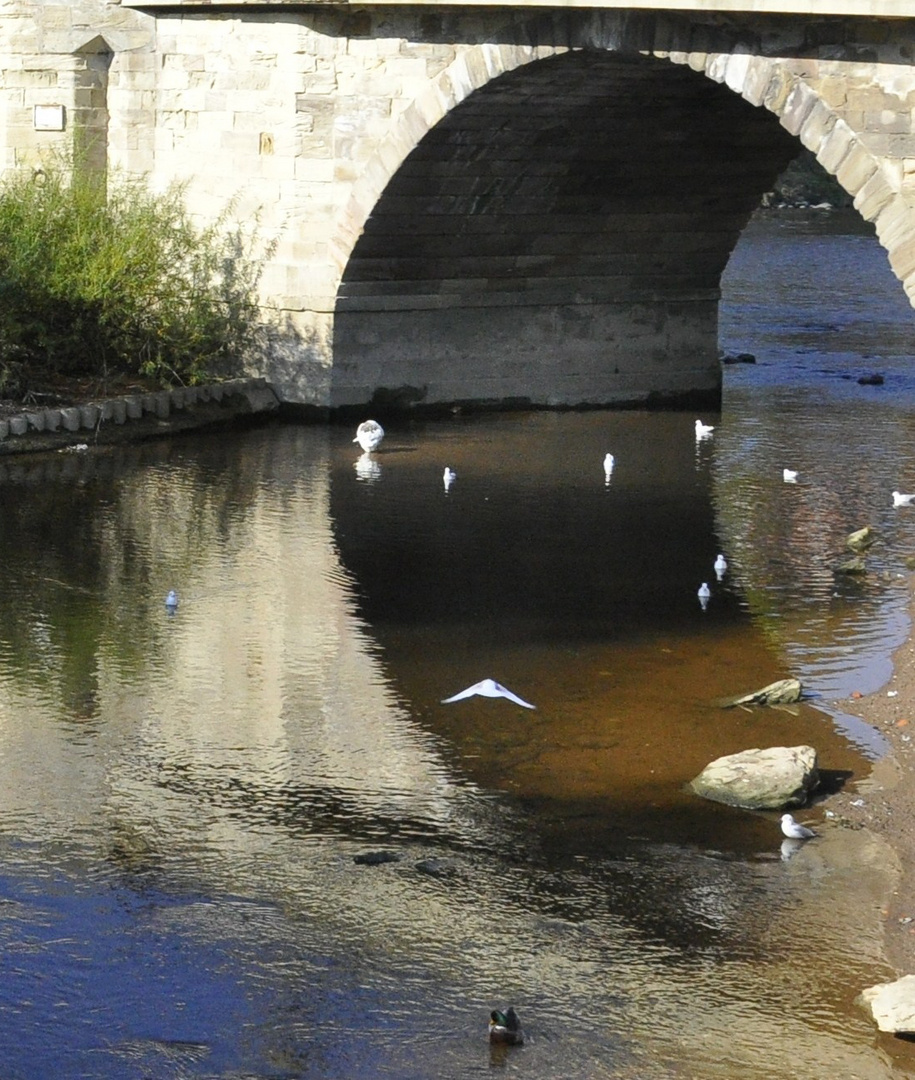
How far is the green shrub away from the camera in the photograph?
1809 centimetres

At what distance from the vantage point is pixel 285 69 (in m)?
18.8

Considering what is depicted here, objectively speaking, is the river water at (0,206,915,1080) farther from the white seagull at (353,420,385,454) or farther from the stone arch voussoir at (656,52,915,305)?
the stone arch voussoir at (656,52,915,305)

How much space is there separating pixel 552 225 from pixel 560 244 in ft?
1.13

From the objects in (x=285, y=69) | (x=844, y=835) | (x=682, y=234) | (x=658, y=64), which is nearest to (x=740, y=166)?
(x=682, y=234)

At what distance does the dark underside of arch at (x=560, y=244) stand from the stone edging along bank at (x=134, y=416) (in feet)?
3.18

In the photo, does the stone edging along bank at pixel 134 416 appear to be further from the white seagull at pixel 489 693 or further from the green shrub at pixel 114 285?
the white seagull at pixel 489 693

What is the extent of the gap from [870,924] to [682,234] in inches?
536

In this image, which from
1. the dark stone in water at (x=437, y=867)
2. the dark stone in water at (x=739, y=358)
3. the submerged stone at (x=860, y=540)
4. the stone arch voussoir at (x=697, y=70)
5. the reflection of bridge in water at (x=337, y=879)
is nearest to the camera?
the reflection of bridge in water at (x=337, y=879)

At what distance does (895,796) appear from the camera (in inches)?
367

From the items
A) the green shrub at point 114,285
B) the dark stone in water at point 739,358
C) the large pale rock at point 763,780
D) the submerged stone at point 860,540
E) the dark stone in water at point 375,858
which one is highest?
the green shrub at point 114,285

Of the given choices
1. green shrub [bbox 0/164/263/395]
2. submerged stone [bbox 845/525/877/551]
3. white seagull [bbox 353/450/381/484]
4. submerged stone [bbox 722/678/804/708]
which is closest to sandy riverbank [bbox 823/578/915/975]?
submerged stone [bbox 722/678/804/708]

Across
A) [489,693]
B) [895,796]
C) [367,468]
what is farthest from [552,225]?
[895,796]

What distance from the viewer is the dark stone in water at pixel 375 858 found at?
8438mm

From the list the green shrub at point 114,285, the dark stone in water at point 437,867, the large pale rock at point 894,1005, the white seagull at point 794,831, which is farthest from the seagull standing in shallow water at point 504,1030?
the green shrub at point 114,285
